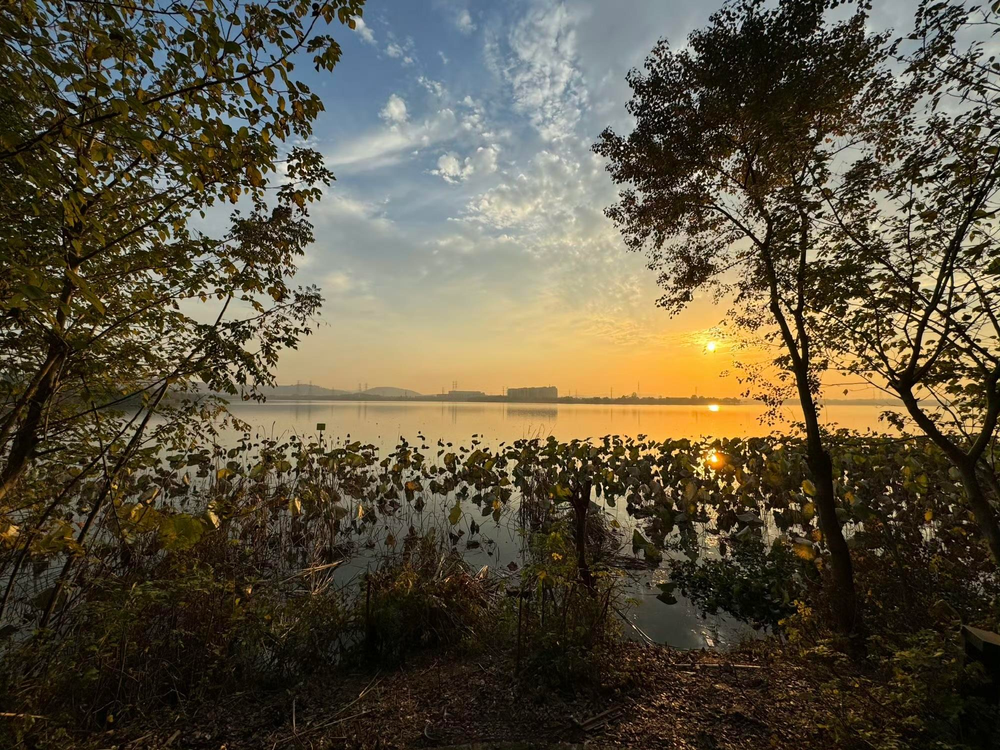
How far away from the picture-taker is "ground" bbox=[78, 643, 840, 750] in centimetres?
322

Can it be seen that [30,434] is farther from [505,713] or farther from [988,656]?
[988,656]

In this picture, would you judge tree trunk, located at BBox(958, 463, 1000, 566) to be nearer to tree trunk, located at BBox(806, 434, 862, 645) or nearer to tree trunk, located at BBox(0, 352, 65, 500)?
tree trunk, located at BBox(806, 434, 862, 645)

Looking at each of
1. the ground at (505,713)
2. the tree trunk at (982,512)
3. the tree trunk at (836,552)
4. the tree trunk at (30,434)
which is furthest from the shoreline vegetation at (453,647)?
the tree trunk at (982,512)

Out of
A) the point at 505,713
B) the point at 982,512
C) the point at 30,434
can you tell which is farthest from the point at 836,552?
the point at 30,434

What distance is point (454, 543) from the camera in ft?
31.7

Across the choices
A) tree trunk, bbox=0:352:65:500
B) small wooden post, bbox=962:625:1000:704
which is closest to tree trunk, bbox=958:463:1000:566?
small wooden post, bbox=962:625:1000:704

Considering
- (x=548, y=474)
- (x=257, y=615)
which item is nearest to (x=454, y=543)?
(x=548, y=474)

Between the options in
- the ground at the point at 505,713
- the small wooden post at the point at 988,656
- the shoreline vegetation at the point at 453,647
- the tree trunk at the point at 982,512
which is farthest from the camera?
the tree trunk at the point at 982,512

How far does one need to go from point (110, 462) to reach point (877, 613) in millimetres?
8727

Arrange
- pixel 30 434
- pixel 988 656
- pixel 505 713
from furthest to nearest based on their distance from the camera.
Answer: pixel 505 713 → pixel 30 434 → pixel 988 656

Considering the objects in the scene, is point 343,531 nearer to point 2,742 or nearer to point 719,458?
point 2,742

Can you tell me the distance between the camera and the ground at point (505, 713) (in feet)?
10.6

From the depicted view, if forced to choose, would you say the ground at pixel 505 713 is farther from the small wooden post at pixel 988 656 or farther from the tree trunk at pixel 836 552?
the tree trunk at pixel 836 552

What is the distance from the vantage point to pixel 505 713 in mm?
3584
